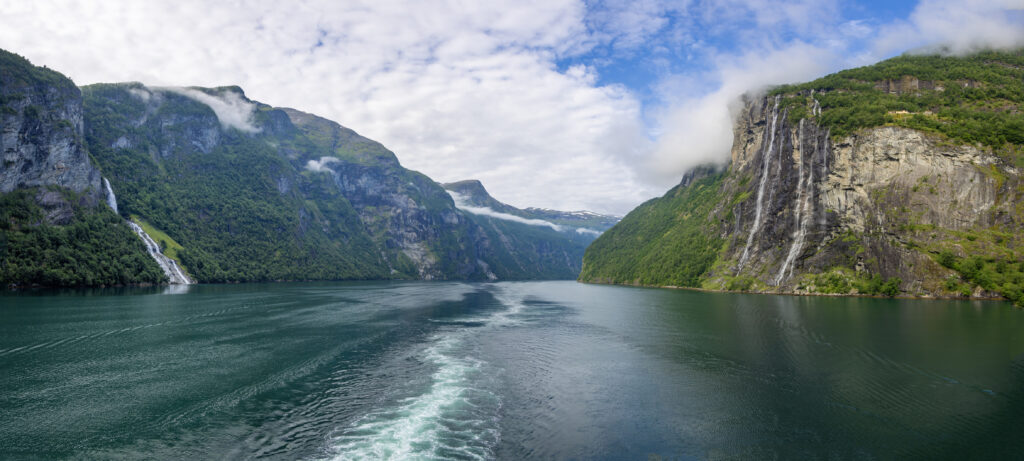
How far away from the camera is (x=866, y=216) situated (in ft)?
325

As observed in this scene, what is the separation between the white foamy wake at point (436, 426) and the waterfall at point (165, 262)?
149m

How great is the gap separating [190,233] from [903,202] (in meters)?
237

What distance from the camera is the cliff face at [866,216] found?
82.8 metres

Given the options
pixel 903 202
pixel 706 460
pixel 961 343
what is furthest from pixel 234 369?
pixel 903 202

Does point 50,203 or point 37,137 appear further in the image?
point 37,137

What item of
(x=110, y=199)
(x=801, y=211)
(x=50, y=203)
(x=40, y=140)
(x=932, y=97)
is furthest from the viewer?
(x=110, y=199)

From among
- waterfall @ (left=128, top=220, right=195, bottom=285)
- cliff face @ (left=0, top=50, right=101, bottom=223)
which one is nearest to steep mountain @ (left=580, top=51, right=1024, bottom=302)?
waterfall @ (left=128, top=220, right=195, bottom=285)

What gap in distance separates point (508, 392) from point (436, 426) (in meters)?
6.04

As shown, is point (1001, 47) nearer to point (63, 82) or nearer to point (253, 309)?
point (253, 309)

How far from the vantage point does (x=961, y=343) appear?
3541cm

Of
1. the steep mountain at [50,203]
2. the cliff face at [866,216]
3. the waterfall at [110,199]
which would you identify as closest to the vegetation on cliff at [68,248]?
the steep mountain at [50,203]

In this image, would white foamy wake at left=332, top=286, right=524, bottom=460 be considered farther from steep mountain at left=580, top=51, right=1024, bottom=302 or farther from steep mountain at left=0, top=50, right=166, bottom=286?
steep mountain at left=0, top=50, right=166, bottom=286

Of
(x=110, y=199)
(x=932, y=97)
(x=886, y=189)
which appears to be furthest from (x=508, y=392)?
(x=110, y=199)

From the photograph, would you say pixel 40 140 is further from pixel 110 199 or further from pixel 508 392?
pixel 508 392
